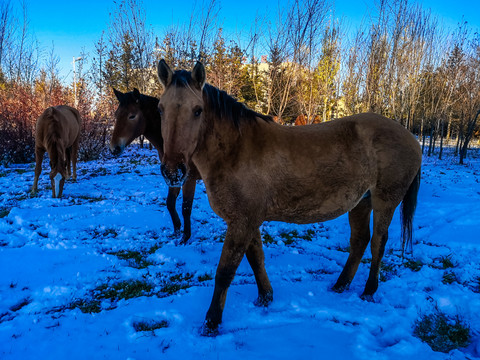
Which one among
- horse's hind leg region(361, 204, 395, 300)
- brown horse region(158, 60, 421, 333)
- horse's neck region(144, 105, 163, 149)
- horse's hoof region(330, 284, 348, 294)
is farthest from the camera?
horse's neck region(144, 105, 163, 149)

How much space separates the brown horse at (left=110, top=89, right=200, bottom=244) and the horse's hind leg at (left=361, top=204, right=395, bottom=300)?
271 centimetres

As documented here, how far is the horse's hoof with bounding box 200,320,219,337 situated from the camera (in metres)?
2.13

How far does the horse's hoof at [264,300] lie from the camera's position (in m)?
2.56

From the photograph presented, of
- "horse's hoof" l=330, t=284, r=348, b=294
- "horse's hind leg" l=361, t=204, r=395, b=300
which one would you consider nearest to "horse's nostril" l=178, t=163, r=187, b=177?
"horse's hind leg" l=361, t=204, r=395, b=300

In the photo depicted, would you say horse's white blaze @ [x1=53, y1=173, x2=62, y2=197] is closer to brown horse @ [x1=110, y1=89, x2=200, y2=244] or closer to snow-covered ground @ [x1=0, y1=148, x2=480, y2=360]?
snow-covered ground @ [x1=0, y1=148, x2=480, y2=360]

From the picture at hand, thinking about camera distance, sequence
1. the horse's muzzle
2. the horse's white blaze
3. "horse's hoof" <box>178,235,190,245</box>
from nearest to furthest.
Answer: the horse's muzzle < "horse's hoof" <box>178,235,190,245</box> < the horse's white blaze

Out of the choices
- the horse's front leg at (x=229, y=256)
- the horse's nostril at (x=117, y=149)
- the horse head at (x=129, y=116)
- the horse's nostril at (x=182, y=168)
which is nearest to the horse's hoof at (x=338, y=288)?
the horse's front leg at (x=229, y=256)

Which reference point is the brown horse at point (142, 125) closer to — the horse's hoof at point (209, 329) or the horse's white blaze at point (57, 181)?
the horse's hoof at point (209, 329)

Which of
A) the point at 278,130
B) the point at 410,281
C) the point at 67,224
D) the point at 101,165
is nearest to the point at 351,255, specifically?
the point at 410,281

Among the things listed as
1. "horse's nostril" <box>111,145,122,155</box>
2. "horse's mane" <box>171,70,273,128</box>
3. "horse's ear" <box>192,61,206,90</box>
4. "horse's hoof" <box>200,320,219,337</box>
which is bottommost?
"horse's hoof" <box>200,320,219,337</box>

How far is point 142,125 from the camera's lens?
457 centimetres

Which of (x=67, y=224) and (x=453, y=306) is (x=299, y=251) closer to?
(x=453, y=306)

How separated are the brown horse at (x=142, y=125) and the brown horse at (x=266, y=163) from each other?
2158 mm

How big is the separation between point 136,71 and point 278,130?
14.8 metres
